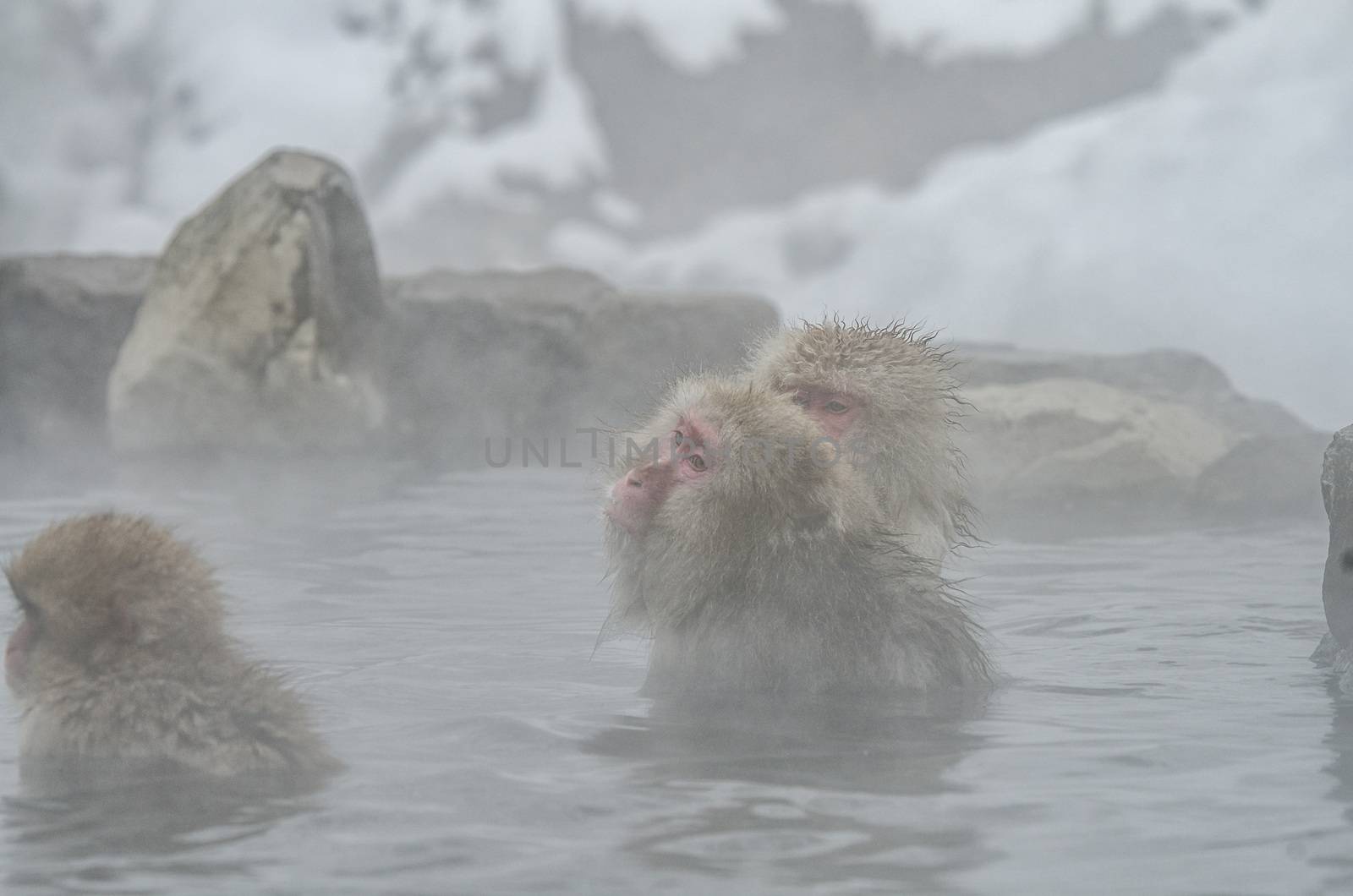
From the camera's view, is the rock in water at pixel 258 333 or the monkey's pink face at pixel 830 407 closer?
the monkey's pink face at pixel 830 407

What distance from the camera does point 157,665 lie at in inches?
138

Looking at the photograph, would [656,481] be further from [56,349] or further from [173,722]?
[56,349]

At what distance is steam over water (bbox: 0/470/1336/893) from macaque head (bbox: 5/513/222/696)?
274 millimetres

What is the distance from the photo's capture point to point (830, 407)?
4.53 meters

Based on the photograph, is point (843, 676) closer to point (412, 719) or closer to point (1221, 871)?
point (412, 719)

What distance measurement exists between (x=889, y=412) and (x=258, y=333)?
292 inches

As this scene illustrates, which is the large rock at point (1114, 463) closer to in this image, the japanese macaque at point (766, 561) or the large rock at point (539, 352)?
the large rock at point (539, 352)

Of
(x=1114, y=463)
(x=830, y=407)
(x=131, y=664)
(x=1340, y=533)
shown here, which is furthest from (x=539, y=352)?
(x=131, y=664)

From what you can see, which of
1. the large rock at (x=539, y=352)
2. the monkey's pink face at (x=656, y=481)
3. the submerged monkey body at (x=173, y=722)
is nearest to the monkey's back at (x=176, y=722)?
the submerged monkey body at (x=173, y=722)

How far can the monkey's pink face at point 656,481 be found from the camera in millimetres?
4102

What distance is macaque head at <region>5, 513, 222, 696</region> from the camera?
136 inches

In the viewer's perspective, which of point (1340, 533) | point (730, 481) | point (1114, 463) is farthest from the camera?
point (1114, 463)

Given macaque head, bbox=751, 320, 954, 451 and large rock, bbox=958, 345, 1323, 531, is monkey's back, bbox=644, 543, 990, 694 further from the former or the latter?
large rock, bbox=958, 345, 1323, 531

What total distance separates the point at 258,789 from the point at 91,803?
1.06 ft
